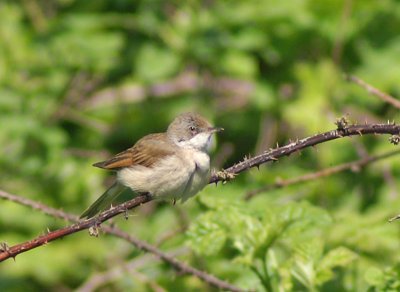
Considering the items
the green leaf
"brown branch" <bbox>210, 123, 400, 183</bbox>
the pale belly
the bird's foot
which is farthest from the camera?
the pale belly

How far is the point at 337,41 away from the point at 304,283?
3973 mm

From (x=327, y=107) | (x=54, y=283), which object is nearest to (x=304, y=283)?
(x=327, y=107)

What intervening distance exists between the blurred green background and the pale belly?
1.73m

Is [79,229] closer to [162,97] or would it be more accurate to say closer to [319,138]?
[319,138]

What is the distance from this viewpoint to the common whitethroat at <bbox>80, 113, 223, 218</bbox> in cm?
417

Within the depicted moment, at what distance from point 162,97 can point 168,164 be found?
435 cm

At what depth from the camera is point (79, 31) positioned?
Result: 305 inches

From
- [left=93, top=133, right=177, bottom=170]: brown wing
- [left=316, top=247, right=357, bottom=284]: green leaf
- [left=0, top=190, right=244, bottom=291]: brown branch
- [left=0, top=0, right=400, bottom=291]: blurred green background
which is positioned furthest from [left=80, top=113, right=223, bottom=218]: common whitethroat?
[left=0, top=0, right=400, bottom=291]: blurred green background

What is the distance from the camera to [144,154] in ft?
15.4

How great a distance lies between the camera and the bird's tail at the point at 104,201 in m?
4.72

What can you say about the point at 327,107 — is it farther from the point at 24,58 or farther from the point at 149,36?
the point at 24,58

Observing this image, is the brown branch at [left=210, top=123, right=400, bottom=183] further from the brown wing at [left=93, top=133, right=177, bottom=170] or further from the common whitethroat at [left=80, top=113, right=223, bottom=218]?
the brown wing at [left=93, top=133, right=177, bottom=170]

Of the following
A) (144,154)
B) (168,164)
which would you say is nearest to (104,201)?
(144,154)

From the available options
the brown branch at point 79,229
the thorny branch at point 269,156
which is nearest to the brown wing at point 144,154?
the brown branch at point 79,229
